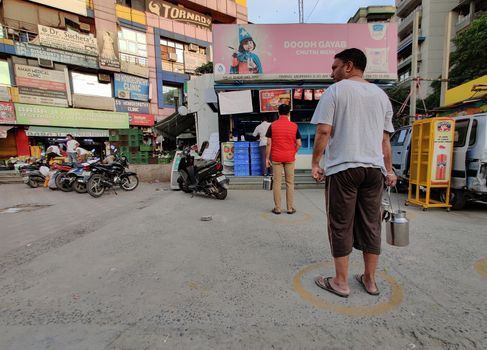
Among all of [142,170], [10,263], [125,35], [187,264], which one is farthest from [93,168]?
[125,35]

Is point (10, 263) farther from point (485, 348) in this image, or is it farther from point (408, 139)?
point (408, 139)

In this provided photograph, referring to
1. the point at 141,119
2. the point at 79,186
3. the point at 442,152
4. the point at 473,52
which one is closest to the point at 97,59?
the point at 141,119

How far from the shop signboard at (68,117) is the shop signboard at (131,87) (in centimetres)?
161

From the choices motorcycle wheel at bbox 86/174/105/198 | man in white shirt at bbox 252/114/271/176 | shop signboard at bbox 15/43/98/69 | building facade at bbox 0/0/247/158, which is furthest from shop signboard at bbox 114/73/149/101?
man in white shirt at bbox 252/114/271/176

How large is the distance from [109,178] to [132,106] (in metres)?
15.2

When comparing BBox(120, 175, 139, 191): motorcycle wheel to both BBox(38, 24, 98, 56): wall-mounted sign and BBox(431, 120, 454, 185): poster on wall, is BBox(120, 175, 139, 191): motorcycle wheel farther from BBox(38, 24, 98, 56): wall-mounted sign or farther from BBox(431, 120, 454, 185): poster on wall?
BBox(38, 24, 98, 56): wall-mounted sign

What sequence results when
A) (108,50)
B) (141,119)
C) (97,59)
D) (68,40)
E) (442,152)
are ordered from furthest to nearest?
(141,119) < (108,50) < (97,59) < (68,40) < (442,152)

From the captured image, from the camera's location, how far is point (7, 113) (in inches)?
614

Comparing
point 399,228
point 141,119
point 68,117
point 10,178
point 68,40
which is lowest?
point 10,178

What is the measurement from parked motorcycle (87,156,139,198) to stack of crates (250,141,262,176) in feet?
12.4

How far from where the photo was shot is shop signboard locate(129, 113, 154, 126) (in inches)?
821

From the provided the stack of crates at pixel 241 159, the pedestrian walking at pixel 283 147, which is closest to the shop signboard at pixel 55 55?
the stack of crates at pixel 241 159

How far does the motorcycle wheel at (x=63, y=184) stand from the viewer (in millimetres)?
8097

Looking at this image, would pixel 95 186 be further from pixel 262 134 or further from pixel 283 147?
pixel 283 147
